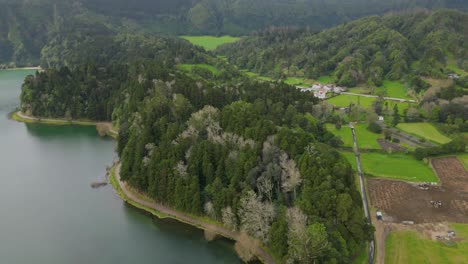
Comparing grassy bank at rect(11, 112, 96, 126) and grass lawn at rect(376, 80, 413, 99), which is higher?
grass lawn at rect(376, 80, 413, 99)

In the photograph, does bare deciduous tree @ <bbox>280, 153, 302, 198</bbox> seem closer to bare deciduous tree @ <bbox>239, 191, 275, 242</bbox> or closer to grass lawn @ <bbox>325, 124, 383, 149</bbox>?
bare deciduous tree @ <bbox>239, 191, 275, 242</bbox>

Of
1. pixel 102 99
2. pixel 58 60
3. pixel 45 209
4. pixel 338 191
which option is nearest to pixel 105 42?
pixel 58 60

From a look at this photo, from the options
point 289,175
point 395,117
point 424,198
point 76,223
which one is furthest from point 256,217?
point 395,117

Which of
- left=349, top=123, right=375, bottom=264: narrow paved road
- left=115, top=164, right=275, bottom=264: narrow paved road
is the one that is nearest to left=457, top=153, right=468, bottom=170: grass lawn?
left=349, top=123, right=375, bottom=264: narrow paved road

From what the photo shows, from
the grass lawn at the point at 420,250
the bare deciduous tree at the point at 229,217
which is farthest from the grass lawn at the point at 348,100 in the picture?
the bare deciduous tree at the point at 229,217

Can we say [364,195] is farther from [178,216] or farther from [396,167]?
[178,216]

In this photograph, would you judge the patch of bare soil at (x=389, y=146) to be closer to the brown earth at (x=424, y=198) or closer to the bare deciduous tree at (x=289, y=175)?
the brown earth at (x=424, y=198)

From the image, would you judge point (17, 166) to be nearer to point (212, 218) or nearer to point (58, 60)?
point (212, 218)
